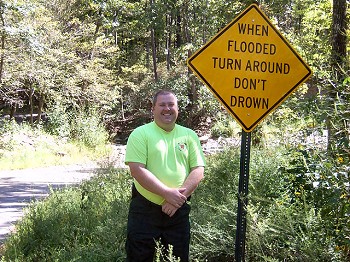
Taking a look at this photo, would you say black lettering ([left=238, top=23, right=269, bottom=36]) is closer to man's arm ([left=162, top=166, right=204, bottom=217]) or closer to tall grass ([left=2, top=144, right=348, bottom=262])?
man's arm ([left=162, top=166, right=204, bottom=217])

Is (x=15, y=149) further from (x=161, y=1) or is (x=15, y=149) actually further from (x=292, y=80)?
(x=292, y=80)

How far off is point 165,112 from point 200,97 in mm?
21913

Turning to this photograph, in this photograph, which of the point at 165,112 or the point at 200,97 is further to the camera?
the point at 200,97

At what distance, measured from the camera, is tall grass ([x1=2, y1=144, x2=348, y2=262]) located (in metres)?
3.75

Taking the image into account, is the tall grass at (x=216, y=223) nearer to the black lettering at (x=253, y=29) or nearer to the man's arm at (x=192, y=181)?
the man's arm at (x=192, y=181)

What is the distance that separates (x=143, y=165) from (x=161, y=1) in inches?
938

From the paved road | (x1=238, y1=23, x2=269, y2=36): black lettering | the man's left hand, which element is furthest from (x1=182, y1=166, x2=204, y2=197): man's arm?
the paved road

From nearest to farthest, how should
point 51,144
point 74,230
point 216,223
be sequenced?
point 216,223
point 74,230
point 51,144

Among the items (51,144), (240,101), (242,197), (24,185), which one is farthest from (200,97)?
(242,197)

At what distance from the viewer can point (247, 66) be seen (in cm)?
401

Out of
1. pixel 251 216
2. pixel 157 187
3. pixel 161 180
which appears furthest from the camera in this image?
pixel 251 216

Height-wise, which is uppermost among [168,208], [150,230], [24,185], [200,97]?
[200,97]

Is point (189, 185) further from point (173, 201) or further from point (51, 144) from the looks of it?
point (51, 144)

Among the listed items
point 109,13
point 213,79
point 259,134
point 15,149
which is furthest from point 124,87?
point 213,79
